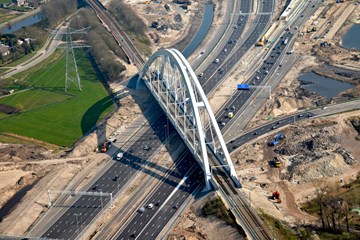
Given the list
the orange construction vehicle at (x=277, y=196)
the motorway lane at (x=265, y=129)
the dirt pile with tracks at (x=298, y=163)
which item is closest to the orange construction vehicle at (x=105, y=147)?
the motorway lane at (x=265, y=129)

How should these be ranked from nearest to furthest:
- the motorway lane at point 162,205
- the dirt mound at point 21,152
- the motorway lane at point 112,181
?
the motorway lane at point 162,205, the motorway lane at point 112,181, the dirt mound at point 21,152

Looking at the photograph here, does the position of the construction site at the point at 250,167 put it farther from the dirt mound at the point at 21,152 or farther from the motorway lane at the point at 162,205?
the motorway lane at the point at 162,205

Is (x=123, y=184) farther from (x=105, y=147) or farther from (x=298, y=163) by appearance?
(x=298, y=163)

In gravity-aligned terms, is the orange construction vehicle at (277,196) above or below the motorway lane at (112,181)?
above

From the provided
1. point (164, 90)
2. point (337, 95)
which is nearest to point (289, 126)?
point (337, 95)

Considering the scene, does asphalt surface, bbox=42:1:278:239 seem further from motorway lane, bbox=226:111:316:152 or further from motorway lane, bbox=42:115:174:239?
motorway lane, bbox=226:111:316:152
